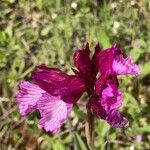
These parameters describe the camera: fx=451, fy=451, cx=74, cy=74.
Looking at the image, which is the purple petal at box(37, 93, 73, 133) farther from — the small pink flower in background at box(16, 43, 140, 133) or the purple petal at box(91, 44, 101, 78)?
the purple petal at box(91, 44, 101, 78)

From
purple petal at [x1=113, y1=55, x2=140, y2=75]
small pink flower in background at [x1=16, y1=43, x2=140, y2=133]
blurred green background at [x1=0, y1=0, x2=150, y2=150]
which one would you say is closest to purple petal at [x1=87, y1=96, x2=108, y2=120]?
small pink flower in background at [x1=16, y1=43, x2=140, y2=133]

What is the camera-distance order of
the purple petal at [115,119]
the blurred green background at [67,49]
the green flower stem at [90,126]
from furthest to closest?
1. the blurred green background at [67,49]
2. the green flower stem at [90,126]
3. the purple petal at [115,119]

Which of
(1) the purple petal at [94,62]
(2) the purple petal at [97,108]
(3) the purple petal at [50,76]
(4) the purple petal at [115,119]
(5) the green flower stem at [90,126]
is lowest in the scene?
(5) the green flower stem at [90,126]

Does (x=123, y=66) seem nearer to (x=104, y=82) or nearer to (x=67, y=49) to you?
(x=104, y=82)

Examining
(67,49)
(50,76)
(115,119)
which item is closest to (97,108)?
(115,119)

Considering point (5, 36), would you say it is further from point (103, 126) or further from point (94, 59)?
point (94, 59)

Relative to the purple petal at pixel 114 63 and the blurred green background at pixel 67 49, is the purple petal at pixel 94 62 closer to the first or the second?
the purple petal at pixel 114 63

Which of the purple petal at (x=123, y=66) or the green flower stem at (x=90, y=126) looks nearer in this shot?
the purple petal at (x=123, y=66)

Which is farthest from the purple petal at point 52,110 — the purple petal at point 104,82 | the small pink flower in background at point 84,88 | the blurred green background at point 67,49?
the blurred green background at point 67,49
